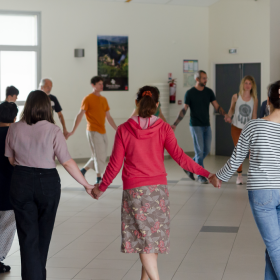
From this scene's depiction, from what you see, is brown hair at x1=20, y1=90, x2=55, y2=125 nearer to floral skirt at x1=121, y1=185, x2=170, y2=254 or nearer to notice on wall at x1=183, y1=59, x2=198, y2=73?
floral skirt at x1=121, y1=185, x2=170, y2=254

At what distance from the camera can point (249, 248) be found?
446 centimetres

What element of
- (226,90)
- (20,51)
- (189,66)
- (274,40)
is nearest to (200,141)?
(274,40)

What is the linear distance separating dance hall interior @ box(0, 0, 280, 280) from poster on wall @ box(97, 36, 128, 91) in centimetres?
2

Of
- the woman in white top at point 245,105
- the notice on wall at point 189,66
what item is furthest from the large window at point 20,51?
the woman in white top at point 245,105

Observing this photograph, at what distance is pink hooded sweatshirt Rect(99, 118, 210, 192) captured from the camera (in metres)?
3.15

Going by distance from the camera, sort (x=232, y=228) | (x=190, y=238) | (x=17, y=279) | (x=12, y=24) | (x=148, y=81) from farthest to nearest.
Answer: (x=148, y=81), (x=12, y=24), (x=232, y=228), (x=190, y=238), (x=17, y=279)

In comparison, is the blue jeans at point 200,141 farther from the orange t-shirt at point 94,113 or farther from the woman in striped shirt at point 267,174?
the woman in striped shirt at point 267,174

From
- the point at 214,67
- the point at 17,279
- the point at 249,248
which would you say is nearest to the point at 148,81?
the point at 214,67

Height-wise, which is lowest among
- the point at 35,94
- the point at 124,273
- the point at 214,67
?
the point at 124,273

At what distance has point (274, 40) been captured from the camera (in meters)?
10.4

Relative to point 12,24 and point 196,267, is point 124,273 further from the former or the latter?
point 12,24

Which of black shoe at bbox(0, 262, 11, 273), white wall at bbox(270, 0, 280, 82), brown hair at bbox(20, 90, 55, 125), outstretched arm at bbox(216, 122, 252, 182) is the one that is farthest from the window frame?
outstretched arm at bbox(216, 122, 252, 182)

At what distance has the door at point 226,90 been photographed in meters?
11.2

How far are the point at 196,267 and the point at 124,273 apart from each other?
57 centimetres
